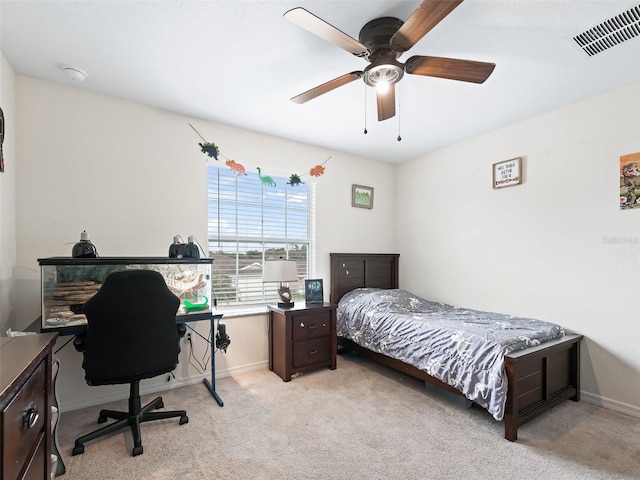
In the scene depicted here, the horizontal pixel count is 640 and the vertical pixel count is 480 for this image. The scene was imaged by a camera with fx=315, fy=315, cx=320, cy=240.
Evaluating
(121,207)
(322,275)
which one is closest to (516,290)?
(322,275)

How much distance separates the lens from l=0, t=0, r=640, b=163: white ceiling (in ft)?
5.53

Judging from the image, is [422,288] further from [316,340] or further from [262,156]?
[262,156]

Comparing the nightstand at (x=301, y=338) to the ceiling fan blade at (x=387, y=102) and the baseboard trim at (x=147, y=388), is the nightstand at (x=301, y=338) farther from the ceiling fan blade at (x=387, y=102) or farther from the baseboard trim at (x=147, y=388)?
the ceiling fan blade at (x=387, y=102)

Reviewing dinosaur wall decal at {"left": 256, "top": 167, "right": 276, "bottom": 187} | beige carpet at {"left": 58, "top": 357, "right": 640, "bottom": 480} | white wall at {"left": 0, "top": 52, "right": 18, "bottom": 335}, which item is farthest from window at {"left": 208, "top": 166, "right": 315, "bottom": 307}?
white wall at {"left": 0, "top": 52, "right": 18, "bottom": 335}

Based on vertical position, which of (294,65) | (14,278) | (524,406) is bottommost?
(524,406)

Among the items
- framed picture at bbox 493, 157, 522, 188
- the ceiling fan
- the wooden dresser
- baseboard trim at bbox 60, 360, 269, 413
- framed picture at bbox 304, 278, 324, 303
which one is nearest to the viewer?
the wooden dresser

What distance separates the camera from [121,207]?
2.65 meters

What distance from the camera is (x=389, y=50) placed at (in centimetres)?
177

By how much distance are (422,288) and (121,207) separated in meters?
3.41

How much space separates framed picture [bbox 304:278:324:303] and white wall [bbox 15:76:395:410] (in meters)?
0.52

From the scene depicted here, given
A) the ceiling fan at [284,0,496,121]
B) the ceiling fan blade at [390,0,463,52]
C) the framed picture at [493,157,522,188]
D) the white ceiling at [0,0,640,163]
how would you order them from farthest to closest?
the framed picture at [493,157,522,188] < the white ceiling at [0,0,640,163] < the ceiling fan at [284,0,496,121] < the ceiling fan blade at [390,0,463,52]

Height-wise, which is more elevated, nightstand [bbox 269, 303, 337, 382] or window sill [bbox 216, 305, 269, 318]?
window sill [bbox 216, 305, 269, 318]

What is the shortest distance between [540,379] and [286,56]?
2.89 m

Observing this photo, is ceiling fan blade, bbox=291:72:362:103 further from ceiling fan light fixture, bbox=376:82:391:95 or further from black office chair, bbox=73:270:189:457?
black office chair, bbox=73:270:189:457
